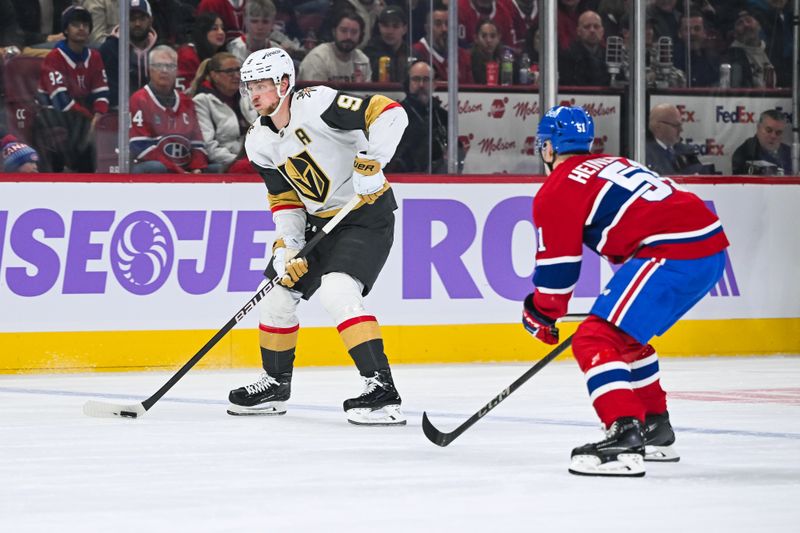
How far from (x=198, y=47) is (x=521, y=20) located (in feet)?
5.87

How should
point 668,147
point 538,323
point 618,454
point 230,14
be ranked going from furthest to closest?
point 668,147
point 230,14
point 538,323
point 618,454

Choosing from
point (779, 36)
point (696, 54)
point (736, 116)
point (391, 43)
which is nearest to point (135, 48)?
point (391, 43)

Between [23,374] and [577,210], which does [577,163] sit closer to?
[577,210]

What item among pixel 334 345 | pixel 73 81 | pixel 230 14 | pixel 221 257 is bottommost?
pixel 334 345

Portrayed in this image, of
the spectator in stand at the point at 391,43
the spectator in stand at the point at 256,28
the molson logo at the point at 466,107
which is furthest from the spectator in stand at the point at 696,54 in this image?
the spectator in stand at the point at 256,28

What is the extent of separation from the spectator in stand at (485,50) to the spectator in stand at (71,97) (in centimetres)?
197

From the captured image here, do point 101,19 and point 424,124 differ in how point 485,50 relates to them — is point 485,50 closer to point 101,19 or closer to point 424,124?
point 424,124

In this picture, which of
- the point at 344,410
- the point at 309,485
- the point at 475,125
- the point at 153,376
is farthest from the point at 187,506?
the point at 475,125

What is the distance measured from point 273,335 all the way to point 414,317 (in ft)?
7.23

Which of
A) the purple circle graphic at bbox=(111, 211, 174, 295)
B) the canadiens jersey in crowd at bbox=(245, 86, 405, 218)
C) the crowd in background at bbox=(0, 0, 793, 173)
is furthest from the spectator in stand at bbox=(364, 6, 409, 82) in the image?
the canadiens jersey in crowd at bbox=(245, 86, 405, 218)

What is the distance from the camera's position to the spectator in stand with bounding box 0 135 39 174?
Result: 684 centimetres

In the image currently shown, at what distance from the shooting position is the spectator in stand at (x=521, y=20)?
7.97 metres

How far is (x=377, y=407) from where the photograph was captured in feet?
15.9

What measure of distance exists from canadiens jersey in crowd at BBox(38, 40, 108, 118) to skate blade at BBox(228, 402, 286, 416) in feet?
7.75
